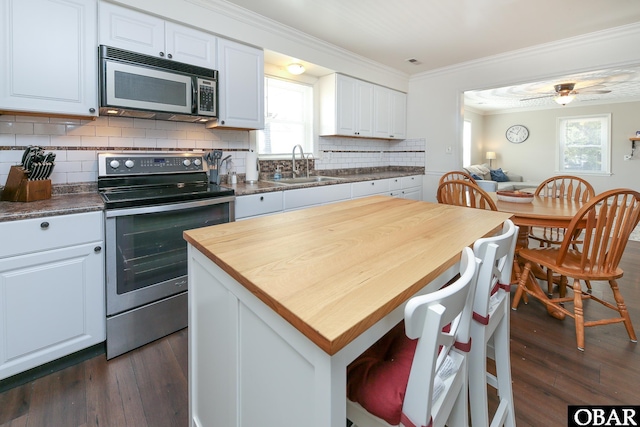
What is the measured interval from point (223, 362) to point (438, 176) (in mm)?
4317

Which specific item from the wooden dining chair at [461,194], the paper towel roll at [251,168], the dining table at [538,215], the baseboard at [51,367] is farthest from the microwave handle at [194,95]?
the dining table at [538,215]

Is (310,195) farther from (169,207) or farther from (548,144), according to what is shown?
(548,144)

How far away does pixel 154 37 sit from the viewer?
2264mm

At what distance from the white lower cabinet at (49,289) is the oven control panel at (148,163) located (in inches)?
22.9

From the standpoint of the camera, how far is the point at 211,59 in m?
2.57

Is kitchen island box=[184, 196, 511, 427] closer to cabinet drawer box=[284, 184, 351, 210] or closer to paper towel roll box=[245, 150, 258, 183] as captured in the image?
cabinet drawer box=[284, 184, 351, 210]

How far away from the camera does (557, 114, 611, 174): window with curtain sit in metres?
7.41

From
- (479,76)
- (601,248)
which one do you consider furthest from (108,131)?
(479,76)

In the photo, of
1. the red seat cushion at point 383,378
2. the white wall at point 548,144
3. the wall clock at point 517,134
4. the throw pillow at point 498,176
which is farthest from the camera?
the wall clock at point 517,134

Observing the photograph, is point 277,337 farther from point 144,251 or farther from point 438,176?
point 438,176

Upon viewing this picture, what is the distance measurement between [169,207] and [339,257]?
58.2 inches

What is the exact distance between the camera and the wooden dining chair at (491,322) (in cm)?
96

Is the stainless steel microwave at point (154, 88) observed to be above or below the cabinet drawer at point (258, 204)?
above

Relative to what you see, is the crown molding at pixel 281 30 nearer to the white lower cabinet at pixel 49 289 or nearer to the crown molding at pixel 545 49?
the crown molding at pixel 545 49
